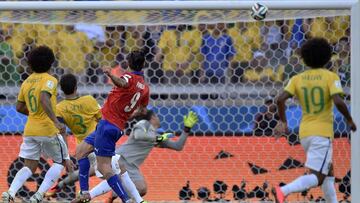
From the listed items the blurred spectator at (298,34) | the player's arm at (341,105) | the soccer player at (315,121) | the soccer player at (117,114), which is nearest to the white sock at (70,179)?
the soccer player at (117,114)

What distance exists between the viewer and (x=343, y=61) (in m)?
9.71

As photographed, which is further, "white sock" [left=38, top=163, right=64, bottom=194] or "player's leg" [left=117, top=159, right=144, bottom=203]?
"white sock" [left=38, top=163, right=64, bottom=194]

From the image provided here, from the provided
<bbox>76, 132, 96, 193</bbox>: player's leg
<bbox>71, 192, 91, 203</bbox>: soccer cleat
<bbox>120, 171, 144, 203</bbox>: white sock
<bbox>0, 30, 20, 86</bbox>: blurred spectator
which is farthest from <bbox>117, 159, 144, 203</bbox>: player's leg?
<bbox>0, 30, 20, 86</bbox>: blurred spectator

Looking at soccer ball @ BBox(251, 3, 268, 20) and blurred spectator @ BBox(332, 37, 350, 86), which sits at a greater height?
soccer ball @ BBox(251, 3, 268, 20)

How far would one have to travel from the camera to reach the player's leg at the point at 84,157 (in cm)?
909

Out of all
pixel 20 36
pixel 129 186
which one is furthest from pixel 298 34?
pixel 20 36

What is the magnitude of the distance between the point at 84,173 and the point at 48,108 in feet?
2.93

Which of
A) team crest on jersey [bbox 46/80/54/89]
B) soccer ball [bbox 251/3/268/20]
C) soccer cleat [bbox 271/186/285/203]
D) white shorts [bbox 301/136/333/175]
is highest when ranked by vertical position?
soccer ball [bbox 251/3/268/20]

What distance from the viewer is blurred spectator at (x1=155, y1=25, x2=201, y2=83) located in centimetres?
1022

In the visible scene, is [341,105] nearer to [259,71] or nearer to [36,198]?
[259,71]

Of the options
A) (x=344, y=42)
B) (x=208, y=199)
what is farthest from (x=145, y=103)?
(x=344, y=42)

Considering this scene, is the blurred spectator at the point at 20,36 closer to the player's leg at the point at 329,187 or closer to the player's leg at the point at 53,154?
the player's leg at the point at 53,154

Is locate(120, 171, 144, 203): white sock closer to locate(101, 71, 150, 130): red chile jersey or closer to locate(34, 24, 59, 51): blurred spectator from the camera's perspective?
locate(101, 71, 150, 130): red chile jersey

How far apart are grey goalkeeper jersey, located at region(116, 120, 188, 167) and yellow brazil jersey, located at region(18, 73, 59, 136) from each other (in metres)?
0.82
